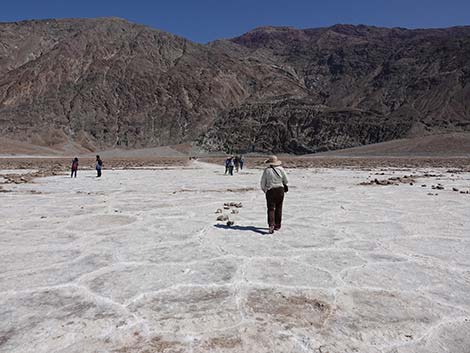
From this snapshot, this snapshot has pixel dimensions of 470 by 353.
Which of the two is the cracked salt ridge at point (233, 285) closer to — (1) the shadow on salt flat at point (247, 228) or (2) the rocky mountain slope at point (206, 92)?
(1) the shadow on salt flat at point (247, 228)

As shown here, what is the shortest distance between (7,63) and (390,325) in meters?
146

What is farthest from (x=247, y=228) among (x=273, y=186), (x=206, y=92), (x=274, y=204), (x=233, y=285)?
(x=206, y=92)

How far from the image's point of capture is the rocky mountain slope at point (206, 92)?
304 feet

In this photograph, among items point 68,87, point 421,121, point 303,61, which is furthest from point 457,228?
point 303,61

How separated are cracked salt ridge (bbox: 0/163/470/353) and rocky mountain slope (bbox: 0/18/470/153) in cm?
8319

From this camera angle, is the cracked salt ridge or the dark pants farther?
the dark pants

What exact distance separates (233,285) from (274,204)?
279 centimetres

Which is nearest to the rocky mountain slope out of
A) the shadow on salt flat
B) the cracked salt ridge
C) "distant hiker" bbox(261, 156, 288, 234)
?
the shadow on salt flat

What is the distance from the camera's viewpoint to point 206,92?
393ft

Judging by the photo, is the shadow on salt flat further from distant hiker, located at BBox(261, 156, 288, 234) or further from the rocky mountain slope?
the rocky mountain slope

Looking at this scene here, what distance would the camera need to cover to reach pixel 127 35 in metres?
132

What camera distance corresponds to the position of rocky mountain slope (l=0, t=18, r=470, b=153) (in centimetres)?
9262

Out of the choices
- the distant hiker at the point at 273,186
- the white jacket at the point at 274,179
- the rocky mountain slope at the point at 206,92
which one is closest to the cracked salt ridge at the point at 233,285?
the distant hiker at the point at 273,186

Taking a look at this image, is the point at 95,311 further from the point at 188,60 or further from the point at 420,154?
the point at 188,60
